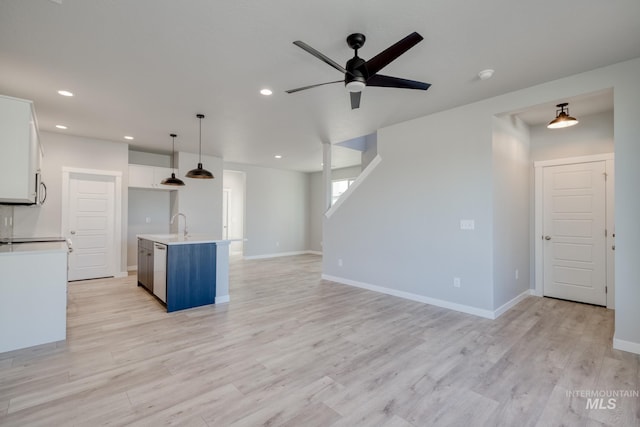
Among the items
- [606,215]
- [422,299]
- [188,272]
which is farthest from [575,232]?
[188,272]

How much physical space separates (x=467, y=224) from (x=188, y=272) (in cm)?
375

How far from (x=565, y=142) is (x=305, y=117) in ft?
12.8

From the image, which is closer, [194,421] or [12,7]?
[194,421]

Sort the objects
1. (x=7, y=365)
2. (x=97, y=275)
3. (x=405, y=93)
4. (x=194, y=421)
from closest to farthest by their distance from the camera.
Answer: (x=194, y=421)
(x=7, y=365)
(x=405, y=93)
(x=97, y=275)

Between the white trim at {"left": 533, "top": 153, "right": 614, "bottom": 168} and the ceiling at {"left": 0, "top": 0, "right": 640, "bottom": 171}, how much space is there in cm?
182

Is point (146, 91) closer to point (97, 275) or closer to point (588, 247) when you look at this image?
point (97, 275)

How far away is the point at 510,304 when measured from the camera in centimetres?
406

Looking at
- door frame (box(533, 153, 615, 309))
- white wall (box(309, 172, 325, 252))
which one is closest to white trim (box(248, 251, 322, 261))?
white wall (box(309, 172, 325, 252))

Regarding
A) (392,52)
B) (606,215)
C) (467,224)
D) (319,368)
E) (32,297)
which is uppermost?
(392,52)

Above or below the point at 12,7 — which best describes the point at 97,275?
below

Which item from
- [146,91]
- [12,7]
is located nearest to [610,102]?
[146,91]

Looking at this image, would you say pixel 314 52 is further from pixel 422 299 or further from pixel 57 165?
pixel 57 165

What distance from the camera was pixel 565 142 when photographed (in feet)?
14.4

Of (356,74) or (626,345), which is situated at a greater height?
(356,74)
